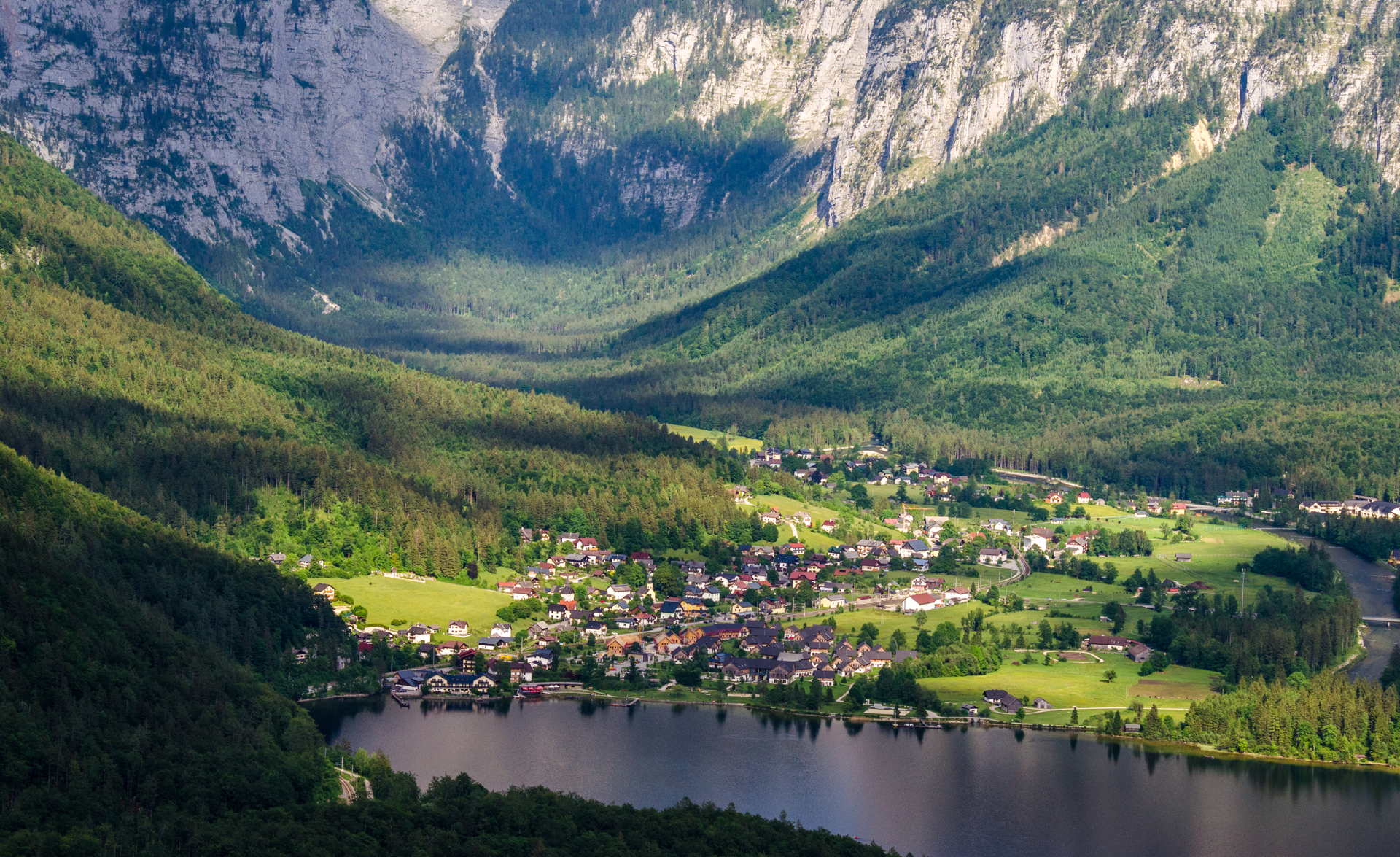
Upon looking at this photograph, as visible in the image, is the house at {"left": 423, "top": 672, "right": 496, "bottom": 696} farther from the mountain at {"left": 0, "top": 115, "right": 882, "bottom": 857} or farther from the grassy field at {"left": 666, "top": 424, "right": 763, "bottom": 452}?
the grassy field at {"left": 666, "top": 424, "right": 763, "bottom": 452}

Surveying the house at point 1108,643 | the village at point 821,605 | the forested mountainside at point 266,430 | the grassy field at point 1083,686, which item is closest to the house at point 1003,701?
the village at point 821,605

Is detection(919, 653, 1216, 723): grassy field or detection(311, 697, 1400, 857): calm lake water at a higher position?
detection(919, 653, 1216, 723): grassy field

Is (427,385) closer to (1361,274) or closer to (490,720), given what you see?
(490,720)

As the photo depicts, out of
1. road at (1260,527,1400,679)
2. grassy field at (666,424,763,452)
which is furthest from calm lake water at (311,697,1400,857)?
grassy field at (666,424,763,452)

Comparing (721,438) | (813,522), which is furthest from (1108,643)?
(721,438)

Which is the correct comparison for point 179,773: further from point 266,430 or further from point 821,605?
point 266,430

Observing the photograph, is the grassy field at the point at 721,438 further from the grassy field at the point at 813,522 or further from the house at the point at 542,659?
the house at the point at 542,659
